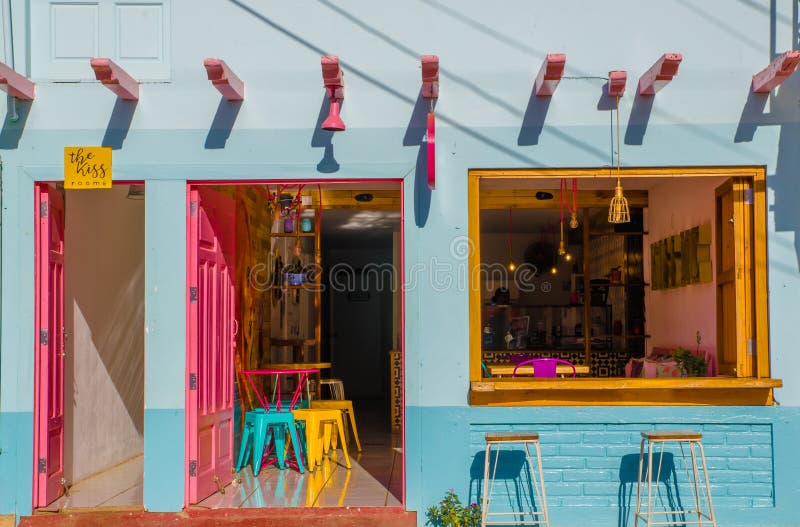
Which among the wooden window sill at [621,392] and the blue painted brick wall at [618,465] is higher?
the wooden window sill at [621,392]

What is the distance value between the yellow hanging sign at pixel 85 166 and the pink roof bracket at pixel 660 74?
3.63 m

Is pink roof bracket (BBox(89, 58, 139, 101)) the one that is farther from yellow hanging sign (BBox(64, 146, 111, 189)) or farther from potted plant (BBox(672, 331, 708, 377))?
potted plant (BBox(672, 331, 708, 377))

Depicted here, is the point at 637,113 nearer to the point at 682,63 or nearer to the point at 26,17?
the point at 682,63

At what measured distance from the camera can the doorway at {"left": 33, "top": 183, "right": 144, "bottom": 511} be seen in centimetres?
628

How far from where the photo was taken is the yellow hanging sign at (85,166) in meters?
6.20

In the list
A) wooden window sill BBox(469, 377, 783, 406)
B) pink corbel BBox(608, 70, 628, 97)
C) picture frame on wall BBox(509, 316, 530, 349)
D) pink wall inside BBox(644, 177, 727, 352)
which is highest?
pink corbel BBox(608, 70, 628, 97)

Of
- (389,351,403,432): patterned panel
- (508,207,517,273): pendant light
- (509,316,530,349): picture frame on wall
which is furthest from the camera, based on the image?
(509,316,530,349): picture frame on wall

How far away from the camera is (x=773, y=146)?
6.17 metres

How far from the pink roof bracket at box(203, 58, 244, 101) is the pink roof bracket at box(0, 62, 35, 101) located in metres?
1.29

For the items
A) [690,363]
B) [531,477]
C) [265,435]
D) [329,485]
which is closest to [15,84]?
[265,435]

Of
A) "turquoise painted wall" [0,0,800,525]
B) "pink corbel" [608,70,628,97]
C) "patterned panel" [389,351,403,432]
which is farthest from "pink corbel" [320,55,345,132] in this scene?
"patterned panel" [389,351,403,432]

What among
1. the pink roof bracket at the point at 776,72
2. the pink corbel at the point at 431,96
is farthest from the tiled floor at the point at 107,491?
the pink roof bracket at the point at 776,72

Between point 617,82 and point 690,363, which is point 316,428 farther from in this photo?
point 617,82

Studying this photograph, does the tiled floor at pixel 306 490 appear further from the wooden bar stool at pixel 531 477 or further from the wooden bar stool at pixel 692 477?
the wooden bar stool at pixel 692 477
